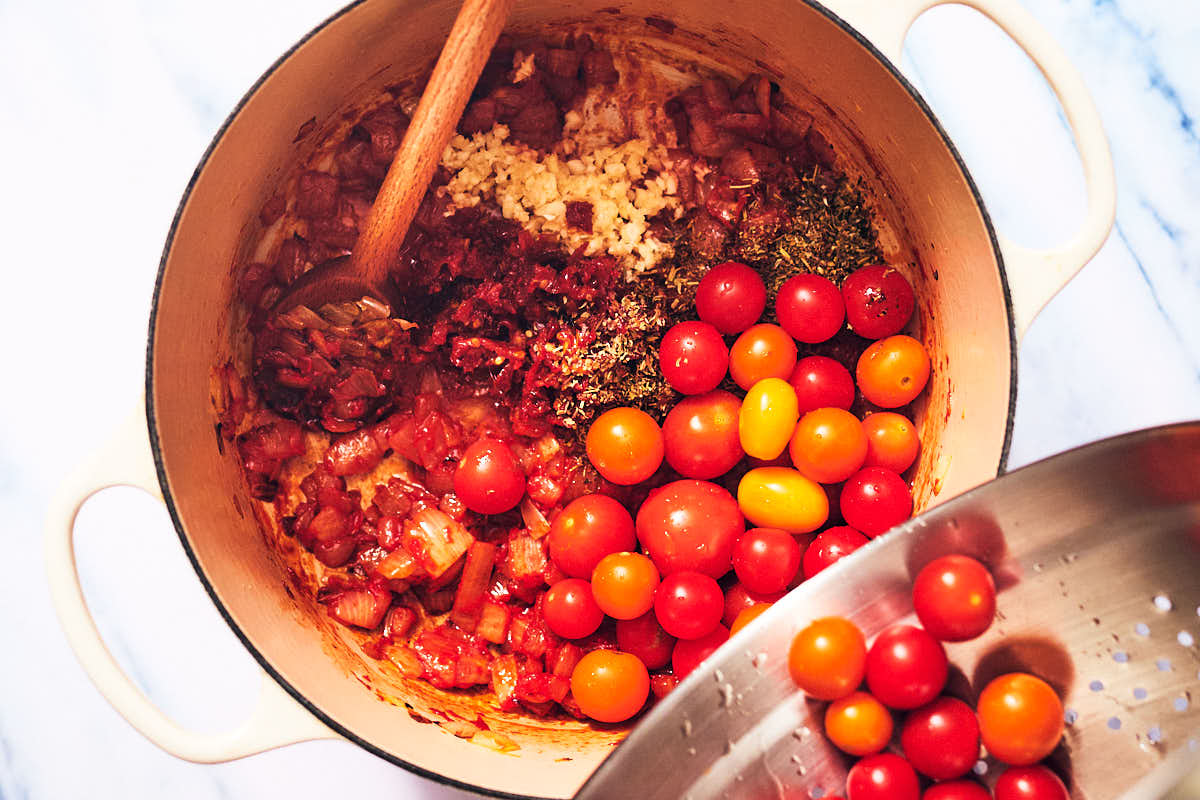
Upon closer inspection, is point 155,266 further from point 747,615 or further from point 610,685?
point 747,615

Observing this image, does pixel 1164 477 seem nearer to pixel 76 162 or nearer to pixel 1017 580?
pixel 1017 580

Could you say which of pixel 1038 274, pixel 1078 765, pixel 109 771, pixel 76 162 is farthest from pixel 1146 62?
pixel 109 771

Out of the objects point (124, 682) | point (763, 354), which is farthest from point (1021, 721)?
point (124, 682)

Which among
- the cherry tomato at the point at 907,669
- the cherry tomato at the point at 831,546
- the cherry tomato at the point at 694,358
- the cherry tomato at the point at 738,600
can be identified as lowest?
the cherry tomato at the point at 738,600

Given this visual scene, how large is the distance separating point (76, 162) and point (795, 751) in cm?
172

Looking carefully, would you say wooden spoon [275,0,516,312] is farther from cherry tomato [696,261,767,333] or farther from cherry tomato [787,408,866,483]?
cherry tomato [787,408,866,483]

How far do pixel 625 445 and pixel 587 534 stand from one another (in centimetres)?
17

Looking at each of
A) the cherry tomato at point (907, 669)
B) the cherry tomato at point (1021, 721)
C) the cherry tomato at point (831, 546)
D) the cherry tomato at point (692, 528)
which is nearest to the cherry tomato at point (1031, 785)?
the cherry tomato at point (1021, 721)

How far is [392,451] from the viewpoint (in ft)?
Answer: 5.19

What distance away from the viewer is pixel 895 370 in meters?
1.44

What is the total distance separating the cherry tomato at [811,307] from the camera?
144 centimetres

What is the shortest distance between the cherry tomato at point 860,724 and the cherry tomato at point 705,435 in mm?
513

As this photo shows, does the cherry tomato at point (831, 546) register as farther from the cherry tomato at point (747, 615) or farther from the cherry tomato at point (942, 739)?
the cherry tomato at point (942, 739)

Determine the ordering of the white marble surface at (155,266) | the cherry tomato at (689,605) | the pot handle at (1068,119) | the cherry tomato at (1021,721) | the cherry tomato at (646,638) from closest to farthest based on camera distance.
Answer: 1. the cherry tomato at (1021,721)
2. the pot handle at (1068,119)
3. the cherry tomato at (689,605)
4. the cherry tomato at (646,638)
5. the white marble surface at (155,266)
